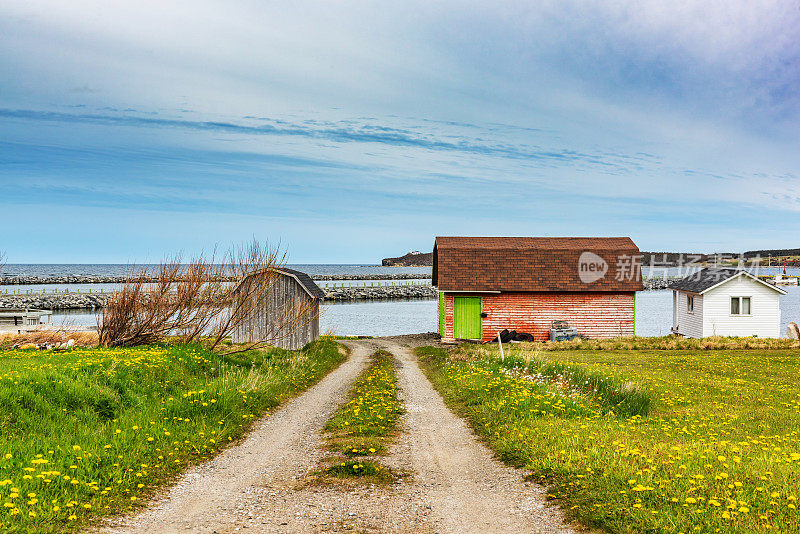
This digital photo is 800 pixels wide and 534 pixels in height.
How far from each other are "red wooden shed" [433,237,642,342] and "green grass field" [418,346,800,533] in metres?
13.1

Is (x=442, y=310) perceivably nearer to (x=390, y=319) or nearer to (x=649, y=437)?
(x=649, y=437)

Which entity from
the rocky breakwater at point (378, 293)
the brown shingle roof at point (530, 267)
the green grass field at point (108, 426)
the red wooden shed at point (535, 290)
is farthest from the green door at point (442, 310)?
the rocky breakwater at point (378, 293)

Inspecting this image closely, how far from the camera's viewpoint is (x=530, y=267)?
36.4 meters

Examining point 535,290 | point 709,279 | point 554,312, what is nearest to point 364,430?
point 535,290

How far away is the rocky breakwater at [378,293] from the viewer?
96.8 metres

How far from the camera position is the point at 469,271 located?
36.0 metres

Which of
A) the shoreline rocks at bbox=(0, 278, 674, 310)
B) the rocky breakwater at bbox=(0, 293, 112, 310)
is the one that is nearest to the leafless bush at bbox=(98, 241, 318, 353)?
the shoreline rocks at bbox=(0, 278, 674, 310)

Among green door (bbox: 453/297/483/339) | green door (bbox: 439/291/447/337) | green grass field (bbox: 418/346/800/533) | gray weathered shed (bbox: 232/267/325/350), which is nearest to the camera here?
green grass field (bbox: 418/346/800/533)

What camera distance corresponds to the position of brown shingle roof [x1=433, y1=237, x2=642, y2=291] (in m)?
35.6

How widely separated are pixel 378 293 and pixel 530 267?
6644 cm

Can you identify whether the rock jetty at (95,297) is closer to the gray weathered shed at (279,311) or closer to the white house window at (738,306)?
the gray weathered shed at (279,311)

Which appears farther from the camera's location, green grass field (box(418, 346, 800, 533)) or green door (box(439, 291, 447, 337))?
green door (box(439, 291, 447, 337))

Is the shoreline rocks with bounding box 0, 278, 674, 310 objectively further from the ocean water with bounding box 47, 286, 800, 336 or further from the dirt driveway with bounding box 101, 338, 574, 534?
the dirt driveway with bounding box 101, 338, 574, 534

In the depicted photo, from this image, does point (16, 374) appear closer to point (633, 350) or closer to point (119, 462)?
point (119, 462)
